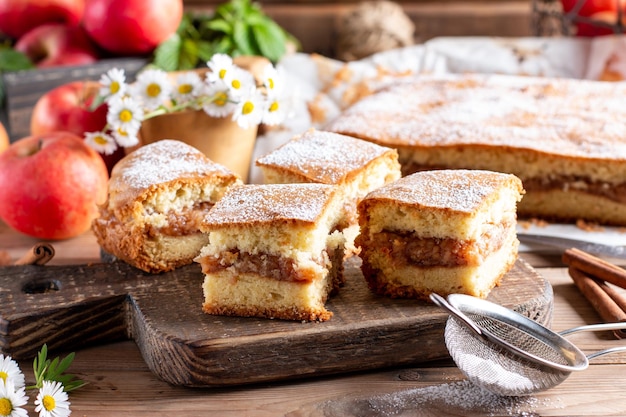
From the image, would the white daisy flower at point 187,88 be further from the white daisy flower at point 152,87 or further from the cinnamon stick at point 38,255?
the cinnamon stick at point 38,255

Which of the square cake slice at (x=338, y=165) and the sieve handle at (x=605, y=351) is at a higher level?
the square cake slice at (x=338, y=165)

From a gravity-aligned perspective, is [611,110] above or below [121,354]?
above

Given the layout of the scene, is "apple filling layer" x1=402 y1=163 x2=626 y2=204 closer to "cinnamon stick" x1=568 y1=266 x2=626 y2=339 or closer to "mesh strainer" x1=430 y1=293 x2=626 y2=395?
"cinnamon stick" x1=568 y1=266 x2=626 y2=339

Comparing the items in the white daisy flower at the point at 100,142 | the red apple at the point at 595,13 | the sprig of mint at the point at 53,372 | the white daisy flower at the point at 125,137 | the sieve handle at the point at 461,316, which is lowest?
the sprig of mint at the point at 53,372

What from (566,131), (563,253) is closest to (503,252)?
(563,253)

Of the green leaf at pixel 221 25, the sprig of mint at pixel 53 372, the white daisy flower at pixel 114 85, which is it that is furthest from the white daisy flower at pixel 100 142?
the green leaf at pixel 221 25

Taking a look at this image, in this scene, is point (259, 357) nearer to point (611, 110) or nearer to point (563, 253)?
point (563, 253)
